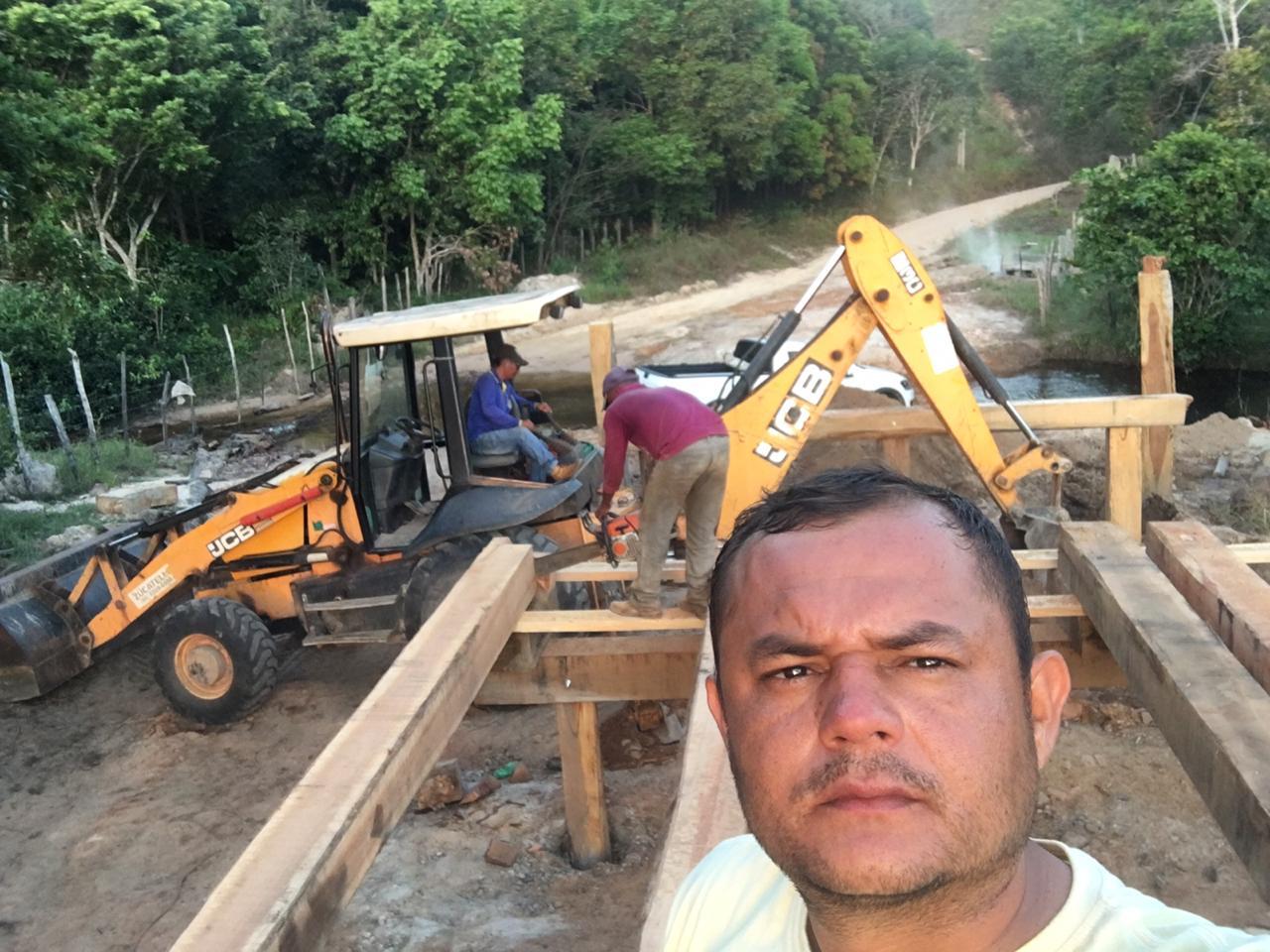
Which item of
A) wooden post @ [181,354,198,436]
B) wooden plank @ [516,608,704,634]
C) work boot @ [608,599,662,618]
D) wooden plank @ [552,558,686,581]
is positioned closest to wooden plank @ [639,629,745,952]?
wooden plank @ [516,608,704,634]

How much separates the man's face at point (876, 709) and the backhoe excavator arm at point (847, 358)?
188 inches

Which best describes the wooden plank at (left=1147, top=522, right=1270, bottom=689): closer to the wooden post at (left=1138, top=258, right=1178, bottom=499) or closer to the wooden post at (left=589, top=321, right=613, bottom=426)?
the wooden post at (left=589, top=321, right=613, bottom=426)

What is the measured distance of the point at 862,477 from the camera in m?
1.22

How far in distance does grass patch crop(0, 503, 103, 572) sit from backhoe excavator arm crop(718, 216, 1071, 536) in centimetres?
634

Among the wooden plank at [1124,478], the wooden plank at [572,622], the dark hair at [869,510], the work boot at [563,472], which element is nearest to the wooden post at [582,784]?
the wooden plank at [572,622]

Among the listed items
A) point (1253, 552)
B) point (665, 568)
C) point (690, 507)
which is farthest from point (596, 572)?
point (1253, 552)

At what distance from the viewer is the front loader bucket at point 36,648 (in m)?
6.29

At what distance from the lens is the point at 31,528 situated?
1003 centimetres

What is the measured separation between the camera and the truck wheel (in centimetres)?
628

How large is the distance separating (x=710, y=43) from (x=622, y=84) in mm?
2652

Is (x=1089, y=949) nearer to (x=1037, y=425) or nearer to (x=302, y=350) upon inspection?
(x=1037, y=425)

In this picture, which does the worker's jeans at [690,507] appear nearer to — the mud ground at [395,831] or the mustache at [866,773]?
the mud ground at [395,831]

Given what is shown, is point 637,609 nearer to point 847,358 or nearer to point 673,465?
point 673,465

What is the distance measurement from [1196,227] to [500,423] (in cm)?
1487
